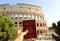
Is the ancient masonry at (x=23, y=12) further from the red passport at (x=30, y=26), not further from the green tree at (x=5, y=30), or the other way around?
the red passport at (x=30, y=26)

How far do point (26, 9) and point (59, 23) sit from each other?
2292 centimetres

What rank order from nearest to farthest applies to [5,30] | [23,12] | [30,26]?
[30,26], [5,30], [23,12]

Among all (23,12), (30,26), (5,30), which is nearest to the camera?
(30,26)

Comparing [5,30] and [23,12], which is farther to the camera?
[23,12]

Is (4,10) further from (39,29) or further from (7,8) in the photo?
(39,29)

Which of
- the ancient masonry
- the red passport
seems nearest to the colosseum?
the ancient masonry

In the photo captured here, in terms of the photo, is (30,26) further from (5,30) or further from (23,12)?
(23,12)

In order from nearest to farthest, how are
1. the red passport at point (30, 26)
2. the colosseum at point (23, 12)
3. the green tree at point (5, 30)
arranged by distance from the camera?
the red passport at point (30, 26)
the green tree at point (5, 30)
the colosseum at point (23, 12)

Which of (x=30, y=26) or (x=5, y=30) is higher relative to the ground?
(x=30, y=26)

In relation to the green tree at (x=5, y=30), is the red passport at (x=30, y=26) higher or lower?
higher

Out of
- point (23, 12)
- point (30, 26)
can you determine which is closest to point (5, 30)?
point (30, 26)

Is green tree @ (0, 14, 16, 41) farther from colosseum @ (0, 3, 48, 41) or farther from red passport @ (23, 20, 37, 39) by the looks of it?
colosseum @ (0, 3, 48, 41)

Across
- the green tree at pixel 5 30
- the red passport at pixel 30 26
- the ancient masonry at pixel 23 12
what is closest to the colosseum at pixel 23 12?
the ancient masonry at pixel 23 12

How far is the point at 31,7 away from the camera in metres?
45.7
